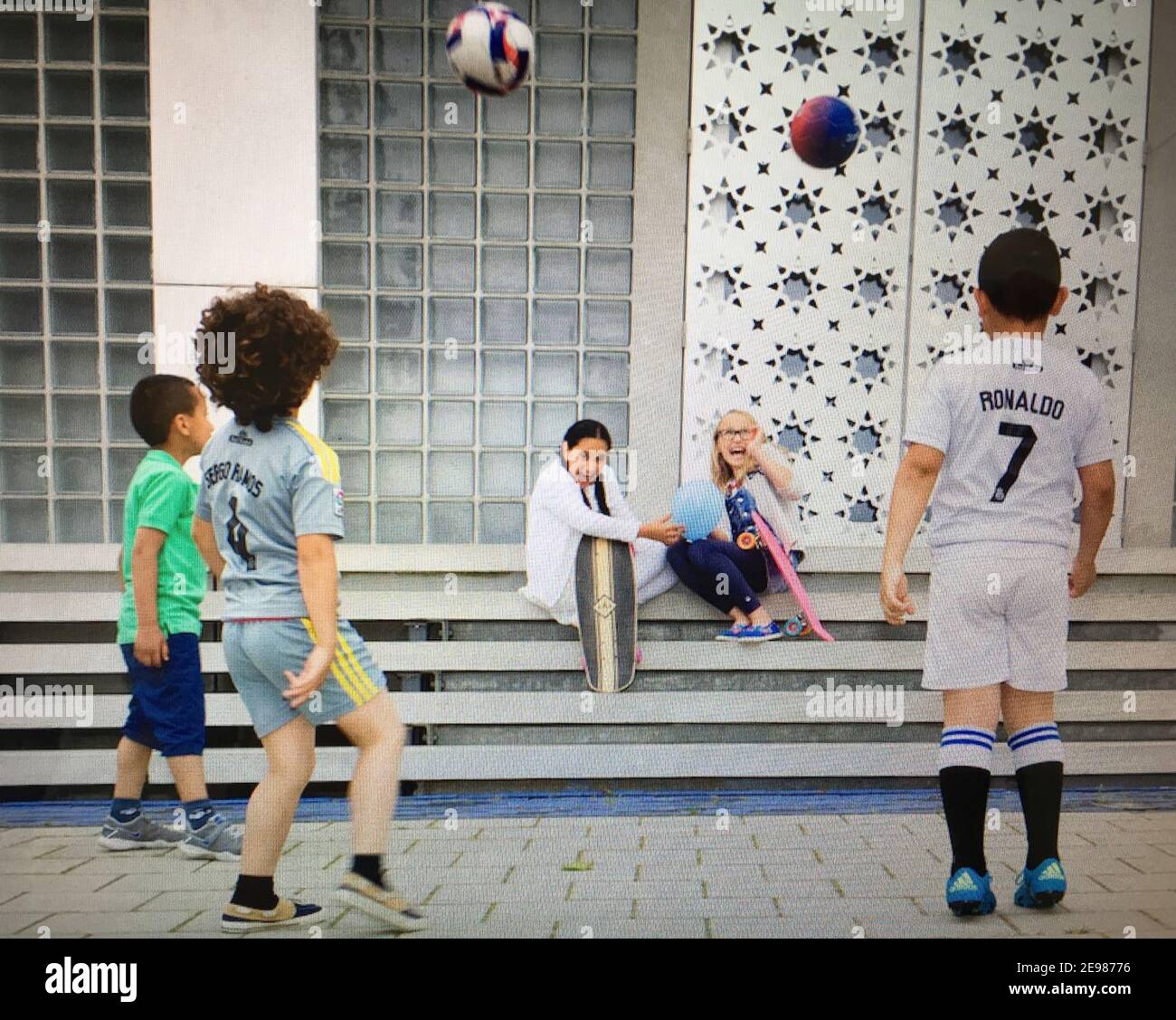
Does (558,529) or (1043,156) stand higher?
(1043,156)

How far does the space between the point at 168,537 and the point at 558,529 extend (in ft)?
6.51

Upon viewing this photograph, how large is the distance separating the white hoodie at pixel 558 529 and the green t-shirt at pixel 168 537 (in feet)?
5.82

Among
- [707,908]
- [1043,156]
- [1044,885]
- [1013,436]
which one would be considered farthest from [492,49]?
[1044,885]

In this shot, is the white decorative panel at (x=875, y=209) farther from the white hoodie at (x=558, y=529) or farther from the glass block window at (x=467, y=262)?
the white hoodie at (x=558, y=529)

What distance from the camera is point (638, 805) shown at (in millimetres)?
Result: 4012

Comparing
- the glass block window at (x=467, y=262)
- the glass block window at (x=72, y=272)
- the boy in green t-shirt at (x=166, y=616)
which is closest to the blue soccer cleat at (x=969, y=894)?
the boy in green t-shirt at (x=166, y=616)

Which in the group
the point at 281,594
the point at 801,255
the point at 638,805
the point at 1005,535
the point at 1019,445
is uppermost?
the point at 801,255

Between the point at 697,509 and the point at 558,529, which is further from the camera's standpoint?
the point at 697,509

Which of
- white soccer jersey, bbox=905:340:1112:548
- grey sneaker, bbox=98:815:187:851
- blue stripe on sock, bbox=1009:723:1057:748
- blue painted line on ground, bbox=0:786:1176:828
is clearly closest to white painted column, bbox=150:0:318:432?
blue painted line on ground, bbox=0:786:1176:828

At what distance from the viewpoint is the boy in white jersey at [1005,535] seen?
102 inches

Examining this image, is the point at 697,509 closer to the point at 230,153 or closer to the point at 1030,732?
the point at 1030,732

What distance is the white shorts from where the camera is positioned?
8.48 feet
